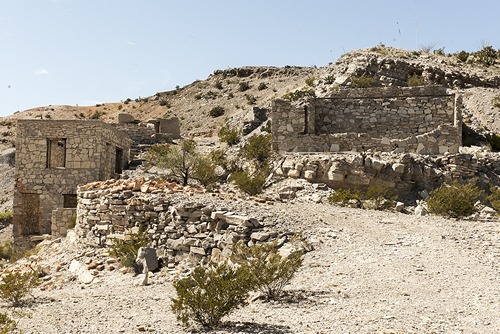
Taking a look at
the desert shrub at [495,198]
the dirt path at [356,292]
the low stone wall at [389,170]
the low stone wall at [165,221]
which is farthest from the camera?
the low stone wall at [389,170]

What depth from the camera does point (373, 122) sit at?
70.1 feet

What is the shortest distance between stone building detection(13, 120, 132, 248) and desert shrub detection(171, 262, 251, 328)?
11520 mm

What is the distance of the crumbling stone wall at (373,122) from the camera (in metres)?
19.0

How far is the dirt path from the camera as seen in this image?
6.56 meters

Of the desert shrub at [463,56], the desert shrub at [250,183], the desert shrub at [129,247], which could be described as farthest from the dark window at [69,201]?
the desert shrub at [463,56]

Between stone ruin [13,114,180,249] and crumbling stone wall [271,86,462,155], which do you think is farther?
crumbling stone wall [271,86,462,155]

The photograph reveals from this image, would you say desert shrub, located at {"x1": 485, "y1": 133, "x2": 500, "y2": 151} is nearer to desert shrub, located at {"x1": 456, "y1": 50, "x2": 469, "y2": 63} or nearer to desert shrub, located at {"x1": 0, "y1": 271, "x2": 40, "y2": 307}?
desert shrub, located at {"x1": 456, "y1": 50, "x2": 469, "y2": 63}

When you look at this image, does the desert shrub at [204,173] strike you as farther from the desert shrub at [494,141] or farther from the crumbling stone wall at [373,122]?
the desert shrub at [494,141]

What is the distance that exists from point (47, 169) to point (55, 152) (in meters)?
1.86

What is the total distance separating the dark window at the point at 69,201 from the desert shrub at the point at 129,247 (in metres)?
6.29

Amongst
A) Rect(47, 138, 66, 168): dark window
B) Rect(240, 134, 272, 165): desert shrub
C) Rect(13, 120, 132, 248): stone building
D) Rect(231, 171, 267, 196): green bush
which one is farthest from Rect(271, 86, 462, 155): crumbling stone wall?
Rect(47, 138, 66, 168): dark window

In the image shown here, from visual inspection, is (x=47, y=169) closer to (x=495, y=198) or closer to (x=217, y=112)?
(x=495, y=198)

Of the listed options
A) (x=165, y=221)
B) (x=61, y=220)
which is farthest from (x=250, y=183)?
(x=61, y=220)

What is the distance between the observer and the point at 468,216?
1349 centimetres
